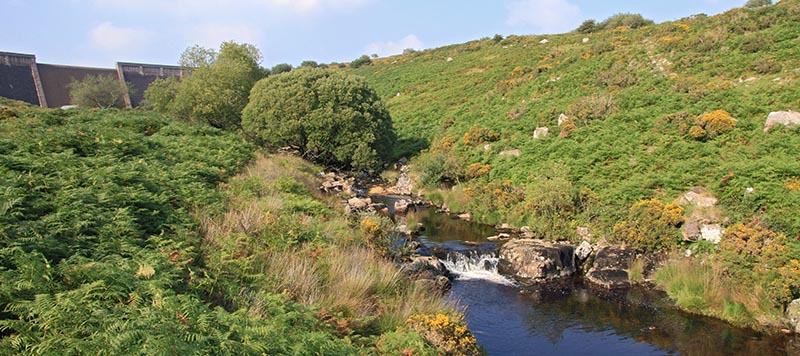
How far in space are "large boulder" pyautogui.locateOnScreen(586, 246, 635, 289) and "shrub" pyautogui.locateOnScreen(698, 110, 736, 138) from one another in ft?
29.3

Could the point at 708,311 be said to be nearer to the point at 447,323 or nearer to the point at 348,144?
the point at 447,323

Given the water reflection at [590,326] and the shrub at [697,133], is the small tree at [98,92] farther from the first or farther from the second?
the shrub at [697,133]

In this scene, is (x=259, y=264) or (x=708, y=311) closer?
(x=259, y=264)

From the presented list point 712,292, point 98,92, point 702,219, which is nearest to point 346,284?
point 712,292

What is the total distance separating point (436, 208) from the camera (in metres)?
24.4

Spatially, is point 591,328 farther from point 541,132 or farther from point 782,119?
point 541,132

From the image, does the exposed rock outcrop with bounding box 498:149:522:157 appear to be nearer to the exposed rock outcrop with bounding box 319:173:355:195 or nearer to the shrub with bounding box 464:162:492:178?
the shrub with bounding box 464:162:492:178

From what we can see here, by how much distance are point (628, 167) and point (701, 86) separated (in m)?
9.16

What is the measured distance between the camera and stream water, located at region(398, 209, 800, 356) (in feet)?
34.7

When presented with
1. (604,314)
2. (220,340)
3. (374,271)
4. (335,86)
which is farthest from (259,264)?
(335,86)

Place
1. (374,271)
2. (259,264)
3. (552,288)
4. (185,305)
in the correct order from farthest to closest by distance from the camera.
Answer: (552,288) → (374,271) → (259,264) → (185,305)

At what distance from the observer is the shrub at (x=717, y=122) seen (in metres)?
19.7

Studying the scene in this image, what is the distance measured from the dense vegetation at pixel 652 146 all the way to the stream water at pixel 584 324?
1.00 m

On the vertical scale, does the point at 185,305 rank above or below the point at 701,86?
below
